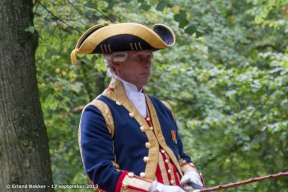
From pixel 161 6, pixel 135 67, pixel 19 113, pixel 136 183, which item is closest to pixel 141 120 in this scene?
pixel 135 67

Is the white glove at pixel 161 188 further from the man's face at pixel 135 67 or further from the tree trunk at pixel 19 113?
the tree trunk at pixel 19 113

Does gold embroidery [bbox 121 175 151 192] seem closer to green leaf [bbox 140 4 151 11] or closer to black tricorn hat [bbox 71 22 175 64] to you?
black tricorn hat [bbox 71 22 175 64]

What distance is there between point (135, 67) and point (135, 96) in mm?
181

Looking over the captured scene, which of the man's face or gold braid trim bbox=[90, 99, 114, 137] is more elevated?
the man's face

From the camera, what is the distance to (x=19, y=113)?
4.06 metres

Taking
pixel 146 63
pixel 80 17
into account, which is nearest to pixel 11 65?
pixel 146 63

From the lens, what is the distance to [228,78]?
752 cm

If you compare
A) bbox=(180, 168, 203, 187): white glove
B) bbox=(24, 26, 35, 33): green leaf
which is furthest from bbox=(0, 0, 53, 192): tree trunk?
bbox=(180, 168, 203, 187): white glove

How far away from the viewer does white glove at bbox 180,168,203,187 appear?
3.34 meters

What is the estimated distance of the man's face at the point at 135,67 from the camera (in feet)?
11.1

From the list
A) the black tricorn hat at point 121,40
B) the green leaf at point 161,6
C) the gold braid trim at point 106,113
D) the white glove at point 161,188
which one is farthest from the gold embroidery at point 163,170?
the green leaf at point 161,6

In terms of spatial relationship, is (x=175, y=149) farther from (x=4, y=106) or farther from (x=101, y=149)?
(x=4, y=106)

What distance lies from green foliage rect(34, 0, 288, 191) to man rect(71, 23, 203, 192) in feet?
4.67

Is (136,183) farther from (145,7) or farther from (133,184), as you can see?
(145,7)
